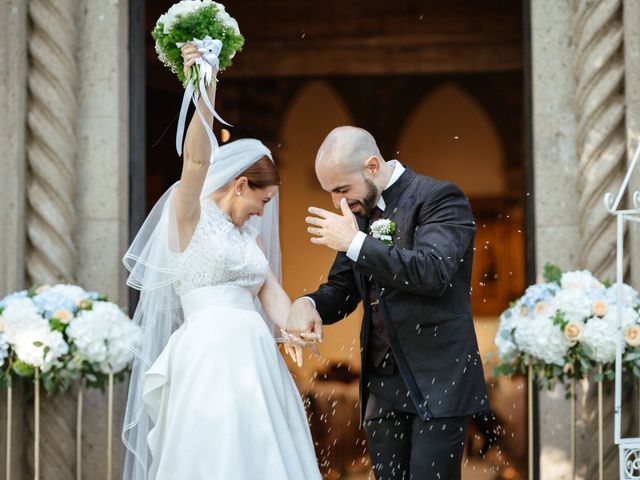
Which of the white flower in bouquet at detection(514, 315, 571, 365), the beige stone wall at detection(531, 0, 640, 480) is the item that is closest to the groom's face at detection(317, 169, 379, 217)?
the white flower in bouquet at detection(514, 315, 571, 365)

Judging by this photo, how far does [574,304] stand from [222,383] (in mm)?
1872

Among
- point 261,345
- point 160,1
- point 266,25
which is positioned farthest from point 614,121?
point 266,25

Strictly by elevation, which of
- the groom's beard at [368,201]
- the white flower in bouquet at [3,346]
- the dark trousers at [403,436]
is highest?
the groom's beard at [368,201]

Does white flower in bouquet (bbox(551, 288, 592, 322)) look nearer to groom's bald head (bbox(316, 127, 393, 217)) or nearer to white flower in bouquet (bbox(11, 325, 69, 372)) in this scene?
groom's bald head (bbox(316, 127, 393, 217))

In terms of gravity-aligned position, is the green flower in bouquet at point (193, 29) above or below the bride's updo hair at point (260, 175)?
above

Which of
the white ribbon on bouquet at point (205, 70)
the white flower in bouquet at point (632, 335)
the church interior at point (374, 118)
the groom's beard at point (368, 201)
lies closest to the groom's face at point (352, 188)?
the groom's beard at point (368, 201)

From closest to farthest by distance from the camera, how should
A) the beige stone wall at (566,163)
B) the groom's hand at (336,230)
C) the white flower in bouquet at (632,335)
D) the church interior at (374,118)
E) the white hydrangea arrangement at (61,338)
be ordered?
the groom's hand at (336,230) → the white flower in bouquet at (632,335) → the white hydrangea arrangement at (61,338) → the beige stone wall at (566,163) → the church interior at (374,118)

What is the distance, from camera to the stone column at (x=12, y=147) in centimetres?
580

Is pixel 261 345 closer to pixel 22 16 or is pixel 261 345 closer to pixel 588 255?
pixel 588 255

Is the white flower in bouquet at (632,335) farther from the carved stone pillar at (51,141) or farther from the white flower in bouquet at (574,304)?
the carved stone pillar at (51,141)

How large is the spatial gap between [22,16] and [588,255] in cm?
338

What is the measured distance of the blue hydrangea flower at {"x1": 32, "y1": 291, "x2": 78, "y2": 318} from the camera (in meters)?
5.30

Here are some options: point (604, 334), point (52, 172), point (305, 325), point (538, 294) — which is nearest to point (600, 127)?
point (538, 294)

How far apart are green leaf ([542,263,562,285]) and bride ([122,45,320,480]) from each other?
1479 millimetres
